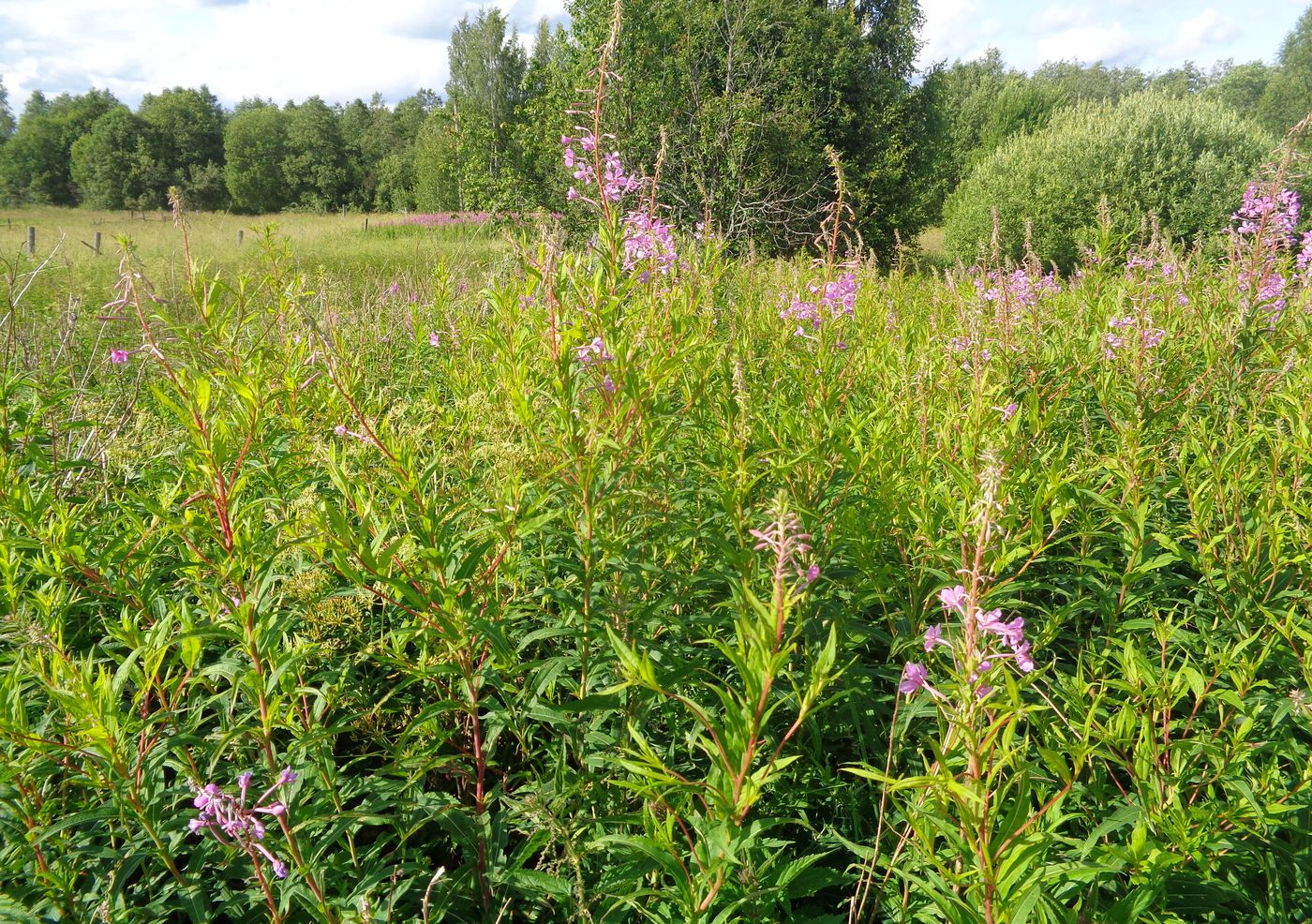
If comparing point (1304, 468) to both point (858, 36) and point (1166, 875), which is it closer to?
point (1166, 875)

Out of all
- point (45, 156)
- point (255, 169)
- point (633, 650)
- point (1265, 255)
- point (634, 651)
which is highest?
point (45, 156)

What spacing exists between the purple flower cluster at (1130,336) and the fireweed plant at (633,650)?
0.45ft

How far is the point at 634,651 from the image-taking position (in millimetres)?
1512

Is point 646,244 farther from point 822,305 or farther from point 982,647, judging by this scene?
point 982,647

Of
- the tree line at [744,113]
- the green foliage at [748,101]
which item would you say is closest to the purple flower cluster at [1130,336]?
the tree line at [744,113]

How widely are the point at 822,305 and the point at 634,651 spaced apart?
214 cm

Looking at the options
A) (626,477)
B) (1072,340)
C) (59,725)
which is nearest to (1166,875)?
(626,477)

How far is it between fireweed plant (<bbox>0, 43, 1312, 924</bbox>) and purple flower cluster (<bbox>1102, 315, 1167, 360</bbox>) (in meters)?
0.14

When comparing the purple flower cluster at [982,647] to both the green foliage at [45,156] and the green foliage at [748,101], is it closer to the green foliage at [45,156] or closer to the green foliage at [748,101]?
the green foliage at [748,101]

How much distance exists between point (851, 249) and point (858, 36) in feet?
53.5

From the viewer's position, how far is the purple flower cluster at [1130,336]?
9.16 ft

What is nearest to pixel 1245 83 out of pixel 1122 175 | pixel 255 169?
pixel 1122 175

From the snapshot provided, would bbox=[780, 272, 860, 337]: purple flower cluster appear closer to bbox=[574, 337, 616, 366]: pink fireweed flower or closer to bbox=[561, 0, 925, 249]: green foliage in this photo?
bbox=[574, 337, 616, 366]: pink fireweed flower

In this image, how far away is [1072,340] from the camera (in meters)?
3.58
